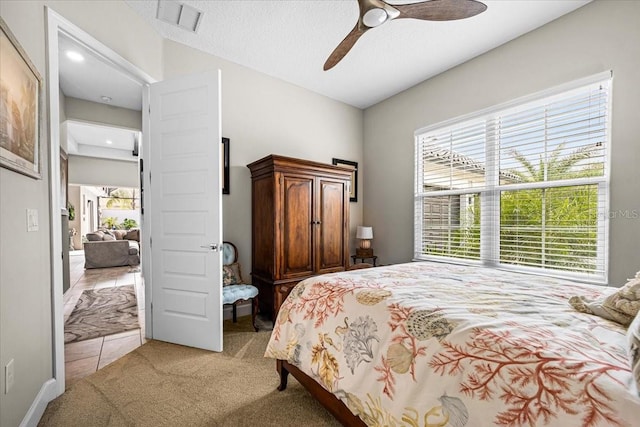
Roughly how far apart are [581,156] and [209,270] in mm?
3307

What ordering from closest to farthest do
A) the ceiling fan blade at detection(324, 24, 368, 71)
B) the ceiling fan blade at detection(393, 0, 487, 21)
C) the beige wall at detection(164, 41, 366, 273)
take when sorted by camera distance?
the ceiling fan blade at detection(393, 0, 487, 21) < the ceiling fan blade at detection(324, 24, 368, 71) < the beige wall at detection(164, 41, 366, 273)

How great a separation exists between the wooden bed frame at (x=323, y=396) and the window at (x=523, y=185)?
234cm

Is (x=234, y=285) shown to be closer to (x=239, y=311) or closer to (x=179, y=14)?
(x=239, y=311)

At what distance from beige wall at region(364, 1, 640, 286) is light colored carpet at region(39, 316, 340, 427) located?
2465 mm

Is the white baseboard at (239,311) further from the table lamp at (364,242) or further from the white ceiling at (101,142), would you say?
the white ceiling at (101,142)

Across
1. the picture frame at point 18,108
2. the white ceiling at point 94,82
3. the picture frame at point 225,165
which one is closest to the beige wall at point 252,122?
the picture frame at point 225,165

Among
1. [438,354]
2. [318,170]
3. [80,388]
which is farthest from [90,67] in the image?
[438,354]

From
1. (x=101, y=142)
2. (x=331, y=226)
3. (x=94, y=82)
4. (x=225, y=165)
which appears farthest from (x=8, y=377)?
(x=101, y=142)

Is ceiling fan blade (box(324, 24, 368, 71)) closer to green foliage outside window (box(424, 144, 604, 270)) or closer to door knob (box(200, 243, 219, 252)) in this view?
door knob (box(200, 243, 219, 252))

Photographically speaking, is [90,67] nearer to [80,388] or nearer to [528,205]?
[80,388]

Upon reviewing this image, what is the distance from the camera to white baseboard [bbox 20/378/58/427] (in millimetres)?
1482

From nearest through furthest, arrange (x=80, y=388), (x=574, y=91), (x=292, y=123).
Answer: (x=80, y=388) → (x=574, y=91) → (x=292, y=123)

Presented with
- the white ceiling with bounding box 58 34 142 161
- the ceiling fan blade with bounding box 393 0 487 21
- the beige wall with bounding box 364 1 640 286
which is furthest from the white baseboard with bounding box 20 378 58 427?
the beige wall with bounding box 364 1 640 286

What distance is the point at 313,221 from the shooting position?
330 centimetres
